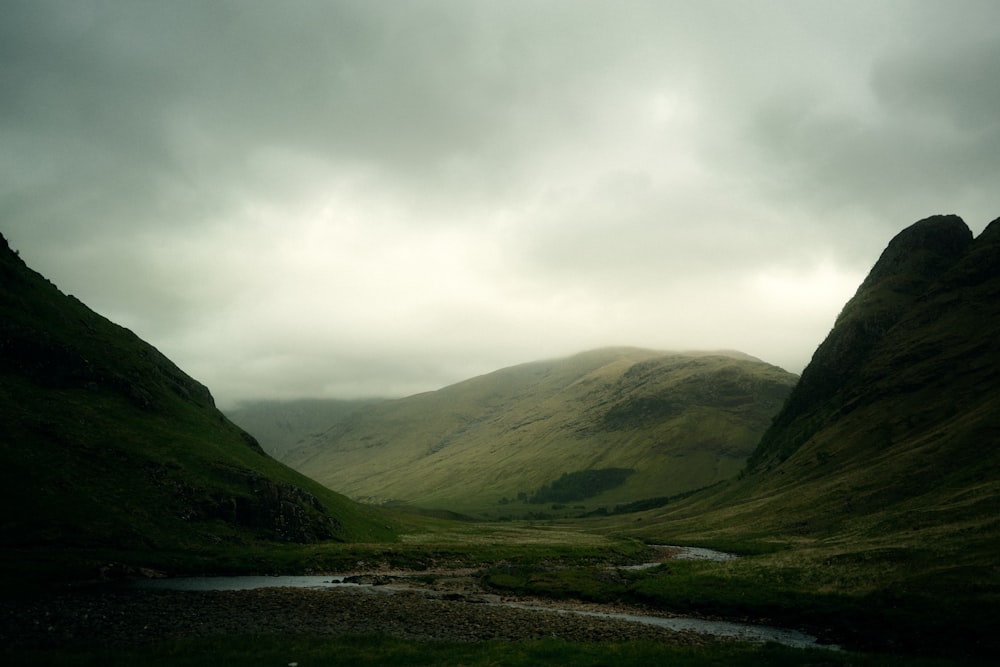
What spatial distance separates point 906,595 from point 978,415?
9583 centimetres

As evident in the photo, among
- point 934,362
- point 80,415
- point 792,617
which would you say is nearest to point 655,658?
point 792,617

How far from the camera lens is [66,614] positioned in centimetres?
4212

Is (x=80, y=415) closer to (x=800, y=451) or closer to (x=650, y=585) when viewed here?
(x=650, y=585)

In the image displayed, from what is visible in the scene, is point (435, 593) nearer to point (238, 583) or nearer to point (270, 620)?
point (270, 620)

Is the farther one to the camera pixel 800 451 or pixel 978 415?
pixel 800 451

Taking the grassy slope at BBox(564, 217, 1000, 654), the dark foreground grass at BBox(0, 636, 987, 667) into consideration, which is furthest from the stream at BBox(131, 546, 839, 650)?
the dark foreground grass at BBox(0, 636, 987, 667)

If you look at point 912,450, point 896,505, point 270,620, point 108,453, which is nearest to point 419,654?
point 270,620

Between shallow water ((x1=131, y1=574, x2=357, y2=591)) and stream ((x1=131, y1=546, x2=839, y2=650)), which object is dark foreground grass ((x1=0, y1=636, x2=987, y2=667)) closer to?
stream ((x1=131, y1=546, x2=839, y2=650))

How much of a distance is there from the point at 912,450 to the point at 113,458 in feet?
547

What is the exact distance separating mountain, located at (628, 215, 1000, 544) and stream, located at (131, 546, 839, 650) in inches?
869

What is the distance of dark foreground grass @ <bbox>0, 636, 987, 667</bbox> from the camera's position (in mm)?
30438

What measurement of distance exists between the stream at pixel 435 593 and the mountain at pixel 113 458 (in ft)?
58.4

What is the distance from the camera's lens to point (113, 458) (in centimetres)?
9631

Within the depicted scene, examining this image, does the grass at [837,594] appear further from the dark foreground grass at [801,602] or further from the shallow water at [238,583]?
the shallow water at [238,583]
